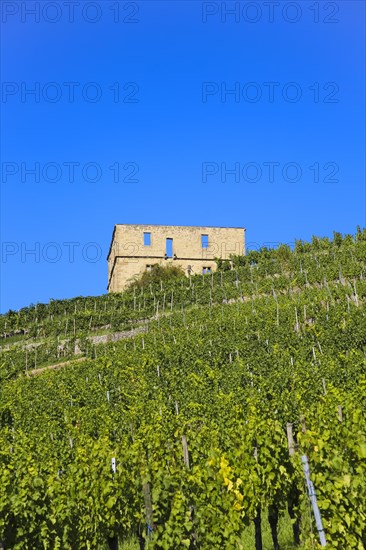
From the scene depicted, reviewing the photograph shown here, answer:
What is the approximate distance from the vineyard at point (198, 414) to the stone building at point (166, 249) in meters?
8.00

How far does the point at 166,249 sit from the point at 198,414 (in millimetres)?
32308

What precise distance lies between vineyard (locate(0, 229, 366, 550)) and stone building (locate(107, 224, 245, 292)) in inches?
315

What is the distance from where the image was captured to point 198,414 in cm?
1477

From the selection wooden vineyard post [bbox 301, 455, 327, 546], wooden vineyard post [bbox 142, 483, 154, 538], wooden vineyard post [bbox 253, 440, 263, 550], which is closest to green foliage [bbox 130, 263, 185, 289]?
wooden vineyard post [bbox 253, 440, 263, 550]

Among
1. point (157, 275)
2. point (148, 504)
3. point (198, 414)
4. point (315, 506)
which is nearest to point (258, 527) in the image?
point (315, 506)

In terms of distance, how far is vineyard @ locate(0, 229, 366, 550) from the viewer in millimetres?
6953

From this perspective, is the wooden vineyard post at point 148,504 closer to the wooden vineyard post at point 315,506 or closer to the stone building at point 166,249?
the wooden vineyard post at point 315,506

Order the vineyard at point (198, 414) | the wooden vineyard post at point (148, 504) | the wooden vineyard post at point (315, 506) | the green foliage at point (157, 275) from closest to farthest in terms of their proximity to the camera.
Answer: the wooden vineyard post at point (315, 506) < the wooden vineyard post at point (148, 504) < the vineyard at point (198, 414) < the green foliage at point (157, 275)

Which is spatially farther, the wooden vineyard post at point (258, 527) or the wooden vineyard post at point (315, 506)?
the wooden vineyard post at point (258, 527)

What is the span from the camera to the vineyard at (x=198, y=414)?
6.95 meters

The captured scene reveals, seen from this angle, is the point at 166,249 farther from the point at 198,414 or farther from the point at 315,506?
the point at 315,506

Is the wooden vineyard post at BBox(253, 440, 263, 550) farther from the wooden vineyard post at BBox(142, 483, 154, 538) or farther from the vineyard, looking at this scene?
the wooden vineyard post at BBox(142, 483, 154, 538)

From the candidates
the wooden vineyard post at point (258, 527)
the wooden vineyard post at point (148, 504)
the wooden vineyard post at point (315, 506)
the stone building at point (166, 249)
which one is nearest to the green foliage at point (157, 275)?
the stone building at point (166, 249)

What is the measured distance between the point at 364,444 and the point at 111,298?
103ft
